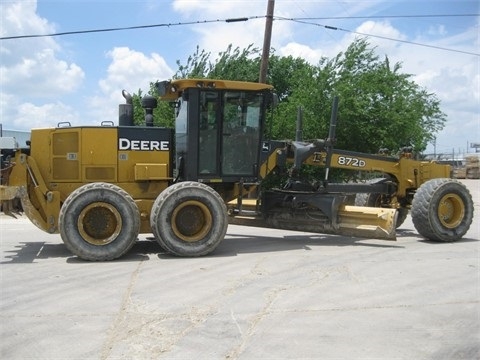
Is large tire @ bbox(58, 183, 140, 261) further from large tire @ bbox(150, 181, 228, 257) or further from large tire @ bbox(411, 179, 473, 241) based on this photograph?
large tire @ bbox(411, 179, 473, 241)

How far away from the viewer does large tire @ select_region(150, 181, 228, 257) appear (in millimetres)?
8523

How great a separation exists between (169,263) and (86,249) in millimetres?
1318

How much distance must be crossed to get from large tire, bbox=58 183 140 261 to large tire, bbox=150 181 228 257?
42 cm

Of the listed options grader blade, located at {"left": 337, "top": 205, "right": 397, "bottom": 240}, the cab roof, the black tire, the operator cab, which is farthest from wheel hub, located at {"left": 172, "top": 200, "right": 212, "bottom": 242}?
the black tire

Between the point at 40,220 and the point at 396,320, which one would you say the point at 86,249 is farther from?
the point at 396,320

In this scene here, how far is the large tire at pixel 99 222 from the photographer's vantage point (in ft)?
27.1

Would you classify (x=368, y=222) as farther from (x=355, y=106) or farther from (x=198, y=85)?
(x=355, y=106)

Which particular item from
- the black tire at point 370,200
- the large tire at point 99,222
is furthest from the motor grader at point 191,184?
the black tire at point 370,200

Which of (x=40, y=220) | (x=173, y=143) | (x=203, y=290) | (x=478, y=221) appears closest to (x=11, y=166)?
(x=40, y=220)

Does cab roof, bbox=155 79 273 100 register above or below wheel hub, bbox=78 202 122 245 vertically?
above

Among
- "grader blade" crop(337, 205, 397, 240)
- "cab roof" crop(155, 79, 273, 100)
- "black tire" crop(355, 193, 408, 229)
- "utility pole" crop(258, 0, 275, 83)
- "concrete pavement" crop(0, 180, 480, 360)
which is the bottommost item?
"concrete pavement" crop(0, 180, 480, 360)

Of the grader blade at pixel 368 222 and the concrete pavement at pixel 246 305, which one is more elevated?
the grader blade at pixel 368 222

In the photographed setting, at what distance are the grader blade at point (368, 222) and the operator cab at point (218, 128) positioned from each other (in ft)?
6.12

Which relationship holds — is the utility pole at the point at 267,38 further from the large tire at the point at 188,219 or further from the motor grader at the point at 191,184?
the large tire at the point at 188,219
